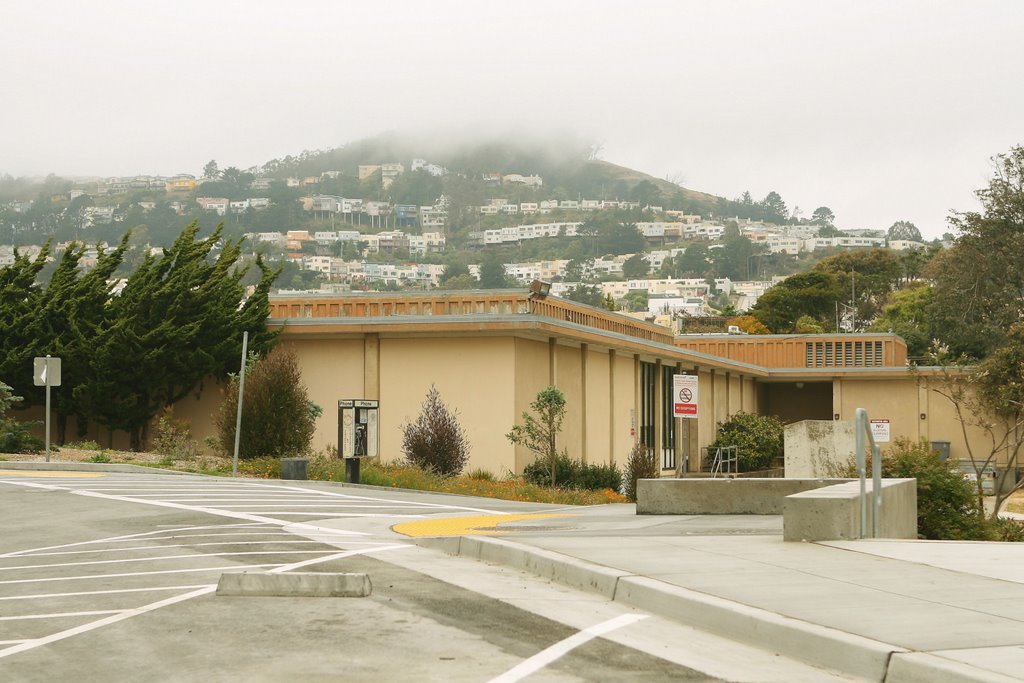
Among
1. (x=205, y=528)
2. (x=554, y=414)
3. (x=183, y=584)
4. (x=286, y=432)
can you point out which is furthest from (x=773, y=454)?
(x=183, y=584)

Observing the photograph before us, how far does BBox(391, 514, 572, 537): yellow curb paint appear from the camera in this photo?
52.4ft

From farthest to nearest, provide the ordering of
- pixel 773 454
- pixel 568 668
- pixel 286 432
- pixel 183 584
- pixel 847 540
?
pixel 773 454
pixel 286 432
pixel 847 540
pixel 183 584
pixel 568 668

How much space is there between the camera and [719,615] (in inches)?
364

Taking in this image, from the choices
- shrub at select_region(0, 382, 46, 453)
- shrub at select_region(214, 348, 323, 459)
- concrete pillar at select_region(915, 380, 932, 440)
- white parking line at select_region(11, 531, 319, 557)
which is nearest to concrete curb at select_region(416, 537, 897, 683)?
white parking line at select_region(11, 531, 319, 557)

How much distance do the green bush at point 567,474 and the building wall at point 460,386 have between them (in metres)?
0.76

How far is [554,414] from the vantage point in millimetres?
31375

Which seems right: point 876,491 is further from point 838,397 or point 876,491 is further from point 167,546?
point 838,397

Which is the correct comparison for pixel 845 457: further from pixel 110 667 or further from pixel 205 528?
pixel 110 667

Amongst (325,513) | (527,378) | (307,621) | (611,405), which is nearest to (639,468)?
(611,405)

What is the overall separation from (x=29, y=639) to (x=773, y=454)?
1785 inches

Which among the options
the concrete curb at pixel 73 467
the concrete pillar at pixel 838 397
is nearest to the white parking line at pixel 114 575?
the concrete curb at pixel 73 467

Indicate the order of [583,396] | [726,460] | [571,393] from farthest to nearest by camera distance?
[726,460] → [583,396] → [571,393]

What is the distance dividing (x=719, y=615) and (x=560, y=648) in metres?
1.40

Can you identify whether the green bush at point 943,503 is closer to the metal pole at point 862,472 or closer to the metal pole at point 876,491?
the metal pole at point 876,491
